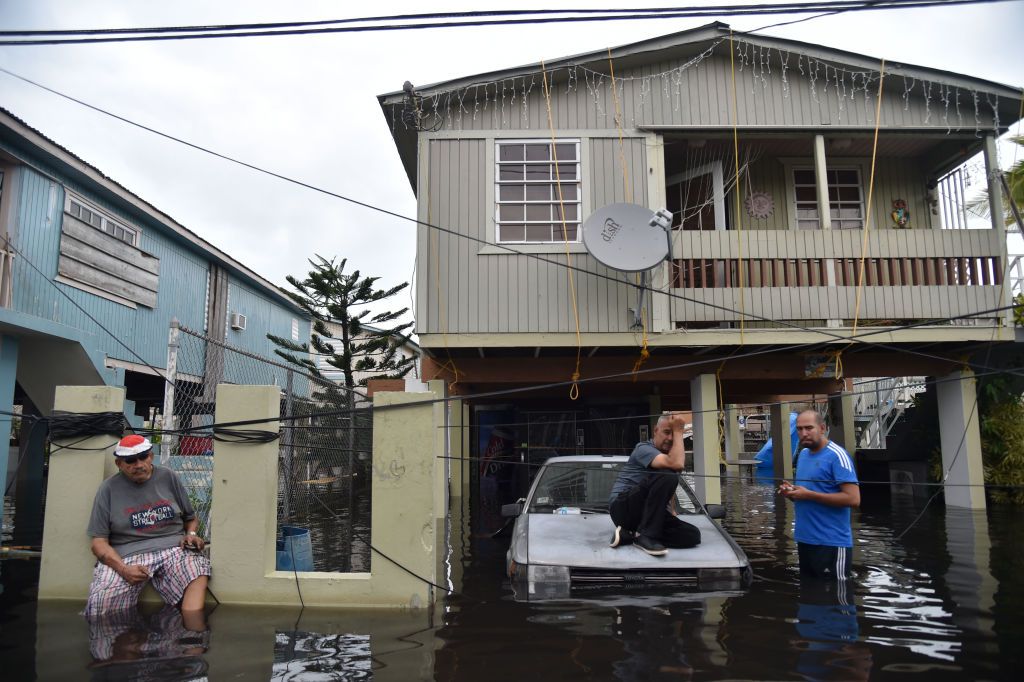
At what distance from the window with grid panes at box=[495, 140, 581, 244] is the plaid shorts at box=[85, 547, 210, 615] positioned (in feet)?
21.9

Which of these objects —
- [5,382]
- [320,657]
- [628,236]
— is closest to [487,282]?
[628,236]

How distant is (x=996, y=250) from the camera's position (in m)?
10.7

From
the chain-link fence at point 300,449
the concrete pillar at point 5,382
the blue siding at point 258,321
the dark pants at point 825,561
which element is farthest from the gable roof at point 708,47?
the blue siding at point 258,321

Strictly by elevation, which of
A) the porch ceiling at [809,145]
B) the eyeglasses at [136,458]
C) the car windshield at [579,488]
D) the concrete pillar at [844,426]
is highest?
the porch ceiling at [809,145]

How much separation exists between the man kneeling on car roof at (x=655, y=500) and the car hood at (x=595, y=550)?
0.36ft

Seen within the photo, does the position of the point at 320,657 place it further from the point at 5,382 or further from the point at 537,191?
the point at 537,191

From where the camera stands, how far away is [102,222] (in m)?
12.6

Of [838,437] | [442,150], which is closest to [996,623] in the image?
[442,150]

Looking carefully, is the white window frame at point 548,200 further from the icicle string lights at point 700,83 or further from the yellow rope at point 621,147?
the yellow rope at point 621,147

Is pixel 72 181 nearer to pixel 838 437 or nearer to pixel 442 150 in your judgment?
pixel 442 150

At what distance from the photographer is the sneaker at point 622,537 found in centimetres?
546

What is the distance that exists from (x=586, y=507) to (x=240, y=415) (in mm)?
3153

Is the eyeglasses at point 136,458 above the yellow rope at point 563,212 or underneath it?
underneath

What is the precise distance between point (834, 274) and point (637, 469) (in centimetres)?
649
